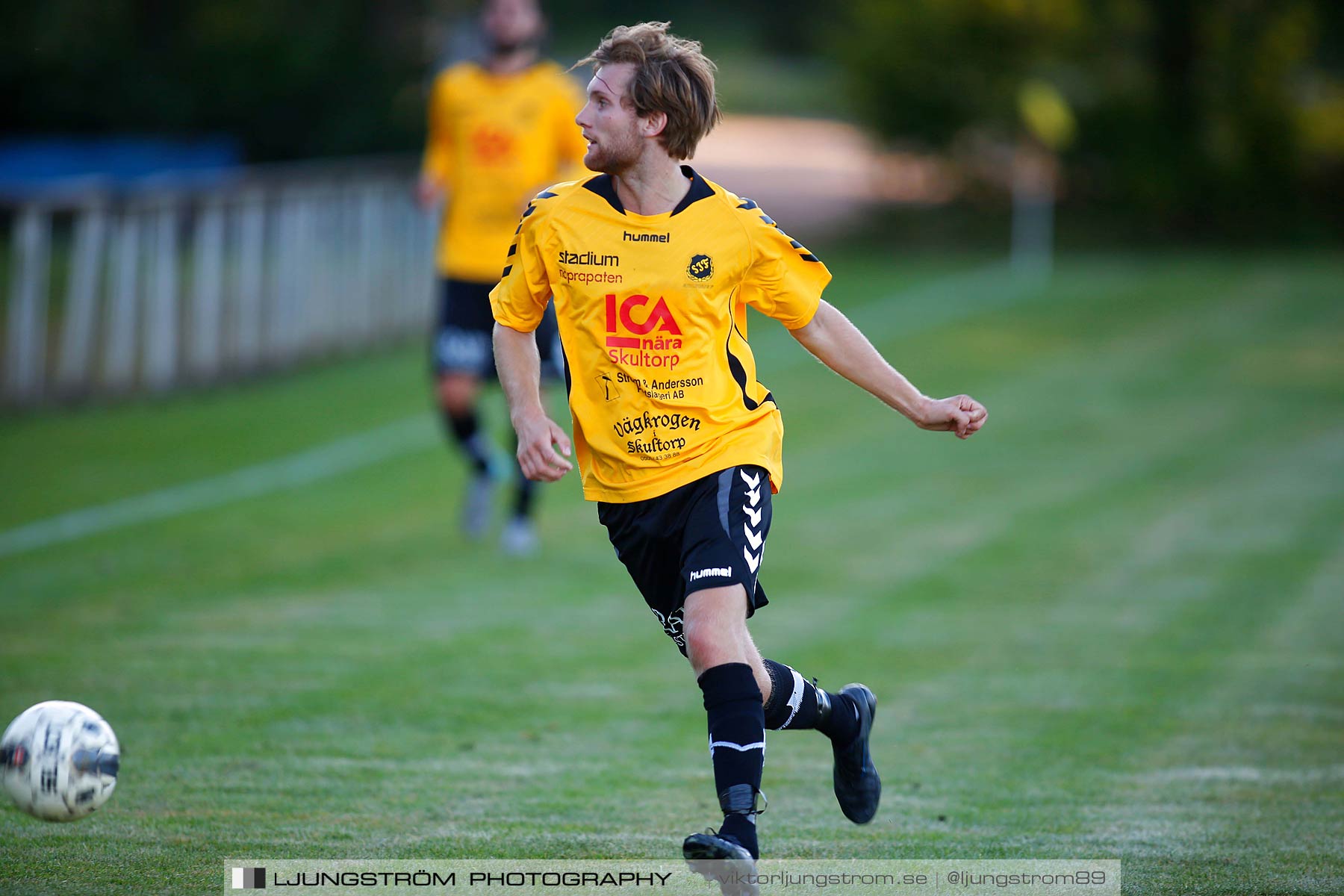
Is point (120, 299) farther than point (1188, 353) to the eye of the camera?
No

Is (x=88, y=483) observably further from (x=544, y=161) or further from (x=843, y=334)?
(x=843, y=334)

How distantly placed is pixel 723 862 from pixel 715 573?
77 centimetres

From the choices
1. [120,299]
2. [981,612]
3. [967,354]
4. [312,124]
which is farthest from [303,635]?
[312,124]

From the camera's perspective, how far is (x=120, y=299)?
46.7 feet

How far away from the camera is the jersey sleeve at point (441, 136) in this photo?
939 centimetres

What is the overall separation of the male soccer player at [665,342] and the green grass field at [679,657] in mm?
863

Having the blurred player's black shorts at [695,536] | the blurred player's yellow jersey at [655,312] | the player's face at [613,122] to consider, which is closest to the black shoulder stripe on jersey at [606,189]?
the blurred player's yellow jersey at [655,312]

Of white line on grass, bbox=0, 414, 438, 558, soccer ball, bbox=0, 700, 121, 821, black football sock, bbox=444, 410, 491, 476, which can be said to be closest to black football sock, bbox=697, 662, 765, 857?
soccer ball, bbox=0, 700, 121, 821

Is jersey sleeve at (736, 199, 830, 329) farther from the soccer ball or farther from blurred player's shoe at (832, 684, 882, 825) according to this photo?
the soccer ball

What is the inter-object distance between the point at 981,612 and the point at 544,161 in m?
3.63

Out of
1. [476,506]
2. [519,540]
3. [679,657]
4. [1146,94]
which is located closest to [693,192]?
[679,657]

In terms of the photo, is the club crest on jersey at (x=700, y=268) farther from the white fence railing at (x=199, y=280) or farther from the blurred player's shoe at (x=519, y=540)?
the white fence railing at (x=199, y=280)

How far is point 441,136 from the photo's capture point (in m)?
9.52

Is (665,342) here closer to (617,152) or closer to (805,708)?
(617,152)
